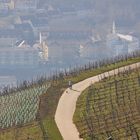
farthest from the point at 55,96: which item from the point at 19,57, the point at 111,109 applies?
the point at 19,57

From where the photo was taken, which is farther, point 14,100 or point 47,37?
point 47,37

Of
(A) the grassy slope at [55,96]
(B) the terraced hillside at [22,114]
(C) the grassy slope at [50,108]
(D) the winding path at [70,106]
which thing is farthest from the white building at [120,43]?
(B) the terraced hillside at [22,114]

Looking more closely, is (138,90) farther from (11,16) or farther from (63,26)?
(11,16)

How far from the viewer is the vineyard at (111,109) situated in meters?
19.7

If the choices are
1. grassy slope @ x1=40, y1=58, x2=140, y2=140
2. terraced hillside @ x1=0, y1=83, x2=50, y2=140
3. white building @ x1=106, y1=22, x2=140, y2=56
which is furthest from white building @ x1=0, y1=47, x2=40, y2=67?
terraced hillside @ x1=0, y1=83, x2=50, y2=140

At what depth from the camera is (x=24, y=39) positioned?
139 metres

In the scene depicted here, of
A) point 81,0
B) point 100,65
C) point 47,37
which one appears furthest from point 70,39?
point 100,65

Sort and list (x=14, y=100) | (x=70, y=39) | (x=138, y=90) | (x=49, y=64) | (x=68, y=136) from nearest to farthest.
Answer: (x=68, y=136) < (x=138, y=90) < (x=14, y=100) < (x=49, y=64) < (x=70, y=39)

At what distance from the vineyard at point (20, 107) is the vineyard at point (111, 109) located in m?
1.80

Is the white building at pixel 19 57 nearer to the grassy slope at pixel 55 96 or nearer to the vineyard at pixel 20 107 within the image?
the grassy slope at pixel 55 96

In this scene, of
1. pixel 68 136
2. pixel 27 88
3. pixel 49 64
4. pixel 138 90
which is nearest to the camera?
pixel 68 136

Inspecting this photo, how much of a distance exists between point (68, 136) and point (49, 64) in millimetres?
105661

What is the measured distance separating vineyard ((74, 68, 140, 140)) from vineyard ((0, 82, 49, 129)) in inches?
71.0

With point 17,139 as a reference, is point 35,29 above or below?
below
